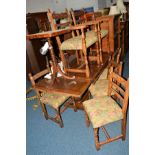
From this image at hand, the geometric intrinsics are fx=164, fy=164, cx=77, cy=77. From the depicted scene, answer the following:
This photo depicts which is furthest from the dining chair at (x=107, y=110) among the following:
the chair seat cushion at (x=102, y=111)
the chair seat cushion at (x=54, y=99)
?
the chair seat cushion at (x=54, y=99)

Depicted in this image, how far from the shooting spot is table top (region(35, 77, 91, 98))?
1.94 m

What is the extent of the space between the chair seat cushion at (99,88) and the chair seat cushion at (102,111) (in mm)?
231

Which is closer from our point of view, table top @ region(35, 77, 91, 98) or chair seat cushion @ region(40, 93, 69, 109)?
table top @ region(35, 77, 91, 98)

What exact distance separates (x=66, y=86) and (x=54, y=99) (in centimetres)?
24

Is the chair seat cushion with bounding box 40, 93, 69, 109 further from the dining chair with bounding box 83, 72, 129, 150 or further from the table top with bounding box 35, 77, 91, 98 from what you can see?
the dining chair with bounding box 83, 72, 129, 150

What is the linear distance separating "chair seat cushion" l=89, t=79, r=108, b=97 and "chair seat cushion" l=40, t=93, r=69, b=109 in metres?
0.36

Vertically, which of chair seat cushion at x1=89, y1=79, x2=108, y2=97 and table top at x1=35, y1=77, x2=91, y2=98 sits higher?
table top at x1=35, y1=77, x2=91, y2=98

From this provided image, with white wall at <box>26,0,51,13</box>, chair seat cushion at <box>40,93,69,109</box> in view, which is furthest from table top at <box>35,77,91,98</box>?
white wall at <box>26,0,51,13</box>

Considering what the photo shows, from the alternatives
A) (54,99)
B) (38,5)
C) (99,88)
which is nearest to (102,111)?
(99,88)

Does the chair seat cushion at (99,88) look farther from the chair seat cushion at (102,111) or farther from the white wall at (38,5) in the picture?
the white wall at (38,5)

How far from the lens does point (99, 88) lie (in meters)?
2.21

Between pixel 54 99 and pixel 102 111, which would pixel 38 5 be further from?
pixel 102 111
